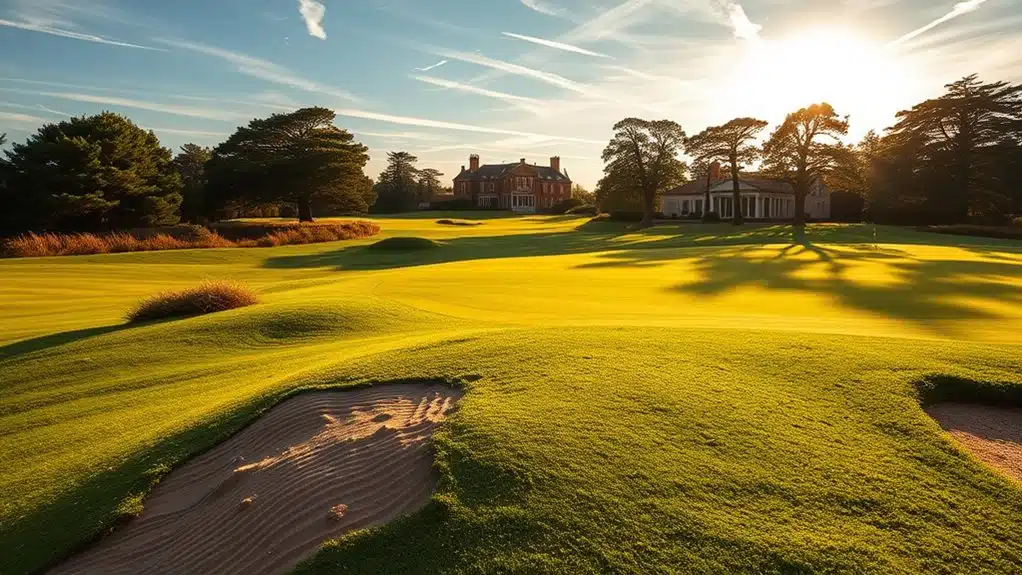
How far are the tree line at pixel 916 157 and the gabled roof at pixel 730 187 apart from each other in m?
8.41

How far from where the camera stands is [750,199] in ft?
244

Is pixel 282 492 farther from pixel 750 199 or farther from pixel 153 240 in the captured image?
pixel 750 199

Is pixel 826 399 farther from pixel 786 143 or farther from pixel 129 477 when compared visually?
pixel 786 143

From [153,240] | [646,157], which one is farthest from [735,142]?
[153,240]

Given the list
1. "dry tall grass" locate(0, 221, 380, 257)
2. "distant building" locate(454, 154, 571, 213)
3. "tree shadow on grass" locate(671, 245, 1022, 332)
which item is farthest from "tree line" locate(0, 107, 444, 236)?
"distant building" locate(454, 154, 571, 213)

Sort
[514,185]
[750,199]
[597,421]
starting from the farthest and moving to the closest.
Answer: [514,185] → [750,199] → [597,421]

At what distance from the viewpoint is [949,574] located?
3527mm

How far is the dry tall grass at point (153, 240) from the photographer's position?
90.8 feet

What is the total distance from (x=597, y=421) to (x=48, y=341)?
1172 cm

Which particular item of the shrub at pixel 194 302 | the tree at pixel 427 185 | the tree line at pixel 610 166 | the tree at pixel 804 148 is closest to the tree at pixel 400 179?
the tree at pixel 427 185

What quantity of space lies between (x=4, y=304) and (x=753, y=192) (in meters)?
70.7

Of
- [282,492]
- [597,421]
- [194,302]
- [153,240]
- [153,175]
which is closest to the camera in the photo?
[282,492]

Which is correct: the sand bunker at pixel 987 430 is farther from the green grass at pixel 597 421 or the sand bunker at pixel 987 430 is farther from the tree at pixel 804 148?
the tree at pixel 804 148

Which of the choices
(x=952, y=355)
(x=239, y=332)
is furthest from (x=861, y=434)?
(x=239, y=332)
